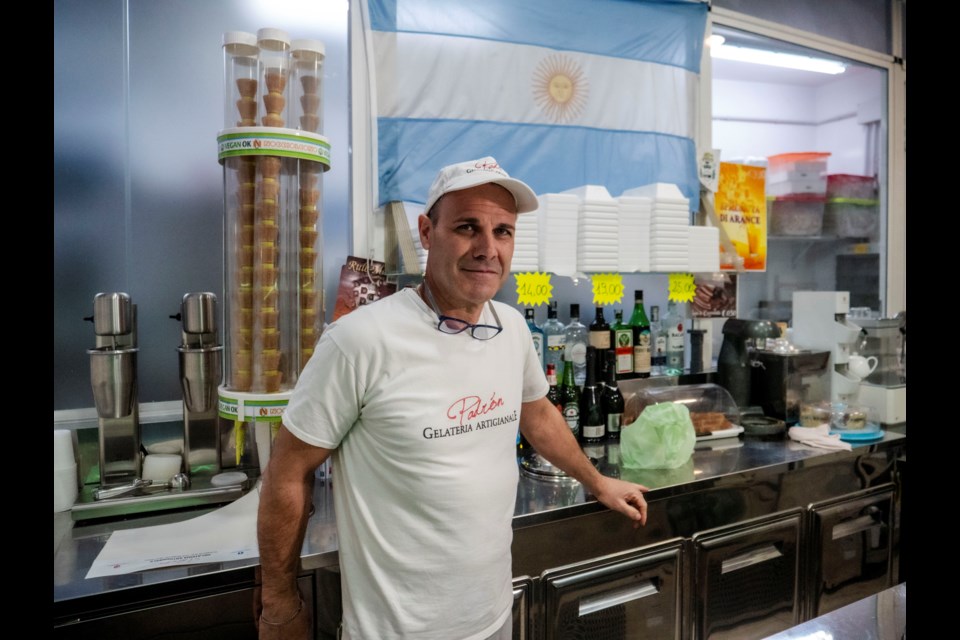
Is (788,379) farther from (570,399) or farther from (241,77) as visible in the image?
(241,77)

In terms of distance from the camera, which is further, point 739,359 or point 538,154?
point 739,359

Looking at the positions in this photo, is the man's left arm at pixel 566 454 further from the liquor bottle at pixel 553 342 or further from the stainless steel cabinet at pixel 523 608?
the liquor bottle at pixel 553 342

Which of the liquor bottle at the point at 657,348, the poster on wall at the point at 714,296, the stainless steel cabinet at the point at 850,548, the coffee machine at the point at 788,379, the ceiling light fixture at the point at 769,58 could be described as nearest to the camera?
the stainless steel cabinet at the point at 850,548

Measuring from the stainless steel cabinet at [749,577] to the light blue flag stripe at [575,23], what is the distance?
6.93 ft

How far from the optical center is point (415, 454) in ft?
4.47

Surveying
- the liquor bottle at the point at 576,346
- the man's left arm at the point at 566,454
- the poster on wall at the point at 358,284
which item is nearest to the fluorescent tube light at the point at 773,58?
the liquor bottle at the point at 576,346

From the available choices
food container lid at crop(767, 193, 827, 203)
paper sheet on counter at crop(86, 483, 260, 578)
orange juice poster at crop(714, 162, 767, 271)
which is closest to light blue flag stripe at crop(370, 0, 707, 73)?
orange juice poster at crop(714, 162, 767, 271)

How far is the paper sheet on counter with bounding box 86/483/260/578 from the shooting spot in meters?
1.53

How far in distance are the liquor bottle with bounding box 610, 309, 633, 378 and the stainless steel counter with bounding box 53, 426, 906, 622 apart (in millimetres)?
381

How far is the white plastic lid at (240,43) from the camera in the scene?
6.01 feet

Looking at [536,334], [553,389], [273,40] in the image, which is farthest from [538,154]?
[273,40]

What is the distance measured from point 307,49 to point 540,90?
1.19 meters

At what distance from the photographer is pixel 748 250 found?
11.0 feet

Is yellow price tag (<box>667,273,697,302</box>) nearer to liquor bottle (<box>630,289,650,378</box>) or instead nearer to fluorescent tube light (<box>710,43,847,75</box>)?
liquor bottle (<box>630,289,650,378</box>)
